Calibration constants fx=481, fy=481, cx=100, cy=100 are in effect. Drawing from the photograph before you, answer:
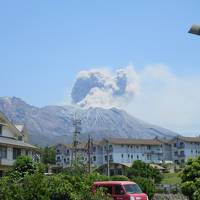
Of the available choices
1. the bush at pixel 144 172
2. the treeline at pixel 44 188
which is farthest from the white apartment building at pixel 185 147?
the treeline at pixel 44 188

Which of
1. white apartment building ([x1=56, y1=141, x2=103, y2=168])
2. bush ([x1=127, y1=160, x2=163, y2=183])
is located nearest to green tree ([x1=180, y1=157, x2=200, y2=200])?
bush ([x1=127, y1=160, x2=163, y2=183])

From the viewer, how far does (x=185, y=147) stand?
142m

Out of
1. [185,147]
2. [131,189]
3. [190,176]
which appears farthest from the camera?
[185,147]

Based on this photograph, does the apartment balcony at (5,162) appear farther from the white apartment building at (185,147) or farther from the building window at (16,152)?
the white apartment building at (185,147)

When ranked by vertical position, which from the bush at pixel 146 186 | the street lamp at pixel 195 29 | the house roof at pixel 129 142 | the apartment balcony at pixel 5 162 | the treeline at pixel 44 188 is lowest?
the bush at pixel 146 186

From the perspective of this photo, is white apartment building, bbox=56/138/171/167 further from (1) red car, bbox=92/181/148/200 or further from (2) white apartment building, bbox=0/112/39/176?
(1) red car, bbox=92/181/148/200

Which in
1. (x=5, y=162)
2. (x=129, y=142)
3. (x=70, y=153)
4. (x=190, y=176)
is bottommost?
(x=190, y=176)

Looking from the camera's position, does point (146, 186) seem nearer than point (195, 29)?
No

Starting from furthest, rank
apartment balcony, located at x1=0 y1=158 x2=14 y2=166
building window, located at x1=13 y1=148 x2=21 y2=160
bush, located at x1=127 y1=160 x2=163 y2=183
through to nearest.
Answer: bush, located at x1=127 y1=160 x2=163 y2=183
building window, located at x1=13 y1=148 x2=21 y2=160
apartment balcony, located at x1=0 y1=158 x2=14 y2=166

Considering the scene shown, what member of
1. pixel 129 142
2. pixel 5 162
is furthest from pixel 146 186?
pixel 129 142

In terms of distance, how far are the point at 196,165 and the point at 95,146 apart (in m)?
110

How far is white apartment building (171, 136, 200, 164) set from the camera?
142m

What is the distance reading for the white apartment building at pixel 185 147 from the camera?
141675 mm

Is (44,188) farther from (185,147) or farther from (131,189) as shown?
(185,147)
